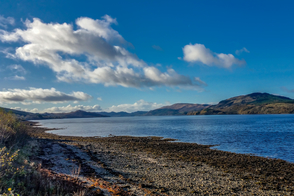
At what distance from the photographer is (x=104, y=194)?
11.9 metres

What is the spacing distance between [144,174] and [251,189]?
9560mm

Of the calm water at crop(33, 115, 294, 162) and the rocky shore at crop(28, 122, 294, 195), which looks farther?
the calm water at crop(33, 115, 294, 162)

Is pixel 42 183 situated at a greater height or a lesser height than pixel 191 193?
greater

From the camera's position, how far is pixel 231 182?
1688 cm

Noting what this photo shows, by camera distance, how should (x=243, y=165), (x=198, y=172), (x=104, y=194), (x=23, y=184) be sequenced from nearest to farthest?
(x=23, y=184)
(x=104, y=194)
(x=198, y=172)
(x=243, y=165)

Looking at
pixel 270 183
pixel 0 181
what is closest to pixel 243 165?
pixel 270 183

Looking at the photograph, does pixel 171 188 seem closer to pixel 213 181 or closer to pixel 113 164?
pixel 213 181

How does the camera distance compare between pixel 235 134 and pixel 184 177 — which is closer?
pixel 184 177

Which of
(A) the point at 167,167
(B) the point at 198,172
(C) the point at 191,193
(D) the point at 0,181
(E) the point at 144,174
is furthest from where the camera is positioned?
(A) the point at 167,167

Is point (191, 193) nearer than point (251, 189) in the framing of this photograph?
Yes

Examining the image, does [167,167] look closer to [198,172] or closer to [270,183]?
[198,172]

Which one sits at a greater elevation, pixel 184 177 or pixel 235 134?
pixel 184 177

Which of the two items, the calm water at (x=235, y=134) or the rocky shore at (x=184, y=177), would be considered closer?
the rocky shore at (x=184, y=177)

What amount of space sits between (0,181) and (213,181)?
1597 centimetres
